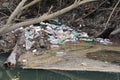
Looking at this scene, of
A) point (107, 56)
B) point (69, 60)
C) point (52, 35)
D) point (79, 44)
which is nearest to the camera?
point (69, 60)

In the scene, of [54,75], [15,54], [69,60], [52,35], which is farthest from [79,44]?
[54,75]

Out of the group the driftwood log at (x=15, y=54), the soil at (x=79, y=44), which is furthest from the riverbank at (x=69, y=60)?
the driftwood log at (x=15, y=54)

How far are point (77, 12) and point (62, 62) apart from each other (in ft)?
10.8

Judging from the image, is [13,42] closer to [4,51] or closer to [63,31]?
[4,51]

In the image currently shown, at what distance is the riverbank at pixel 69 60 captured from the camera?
699cm

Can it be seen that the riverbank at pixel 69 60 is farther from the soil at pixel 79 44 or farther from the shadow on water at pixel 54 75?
the shadow on water at pixel 54 75

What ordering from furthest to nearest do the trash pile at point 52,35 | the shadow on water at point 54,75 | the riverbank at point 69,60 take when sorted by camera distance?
the trash pile at point 52,35
the riverbank at point 69,60
the shadow on water at point 54,75

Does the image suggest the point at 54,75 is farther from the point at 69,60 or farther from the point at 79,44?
the point at 79,44

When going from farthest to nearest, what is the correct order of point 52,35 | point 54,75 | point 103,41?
point 52,35, point 103,41, point 54,75

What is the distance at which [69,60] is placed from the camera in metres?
7.38

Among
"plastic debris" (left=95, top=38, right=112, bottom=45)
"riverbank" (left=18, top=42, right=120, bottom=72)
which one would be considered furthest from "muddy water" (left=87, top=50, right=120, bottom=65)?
"plastic debris" (left=95, top=38, right=112, bottom=45)

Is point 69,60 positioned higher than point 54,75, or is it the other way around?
point 69,60

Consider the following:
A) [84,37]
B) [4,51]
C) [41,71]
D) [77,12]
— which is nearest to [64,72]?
[41,71]

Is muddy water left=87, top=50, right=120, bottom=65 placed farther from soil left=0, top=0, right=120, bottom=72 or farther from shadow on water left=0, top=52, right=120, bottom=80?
shadow on water left=0, top=52, right=120, bottom=80
